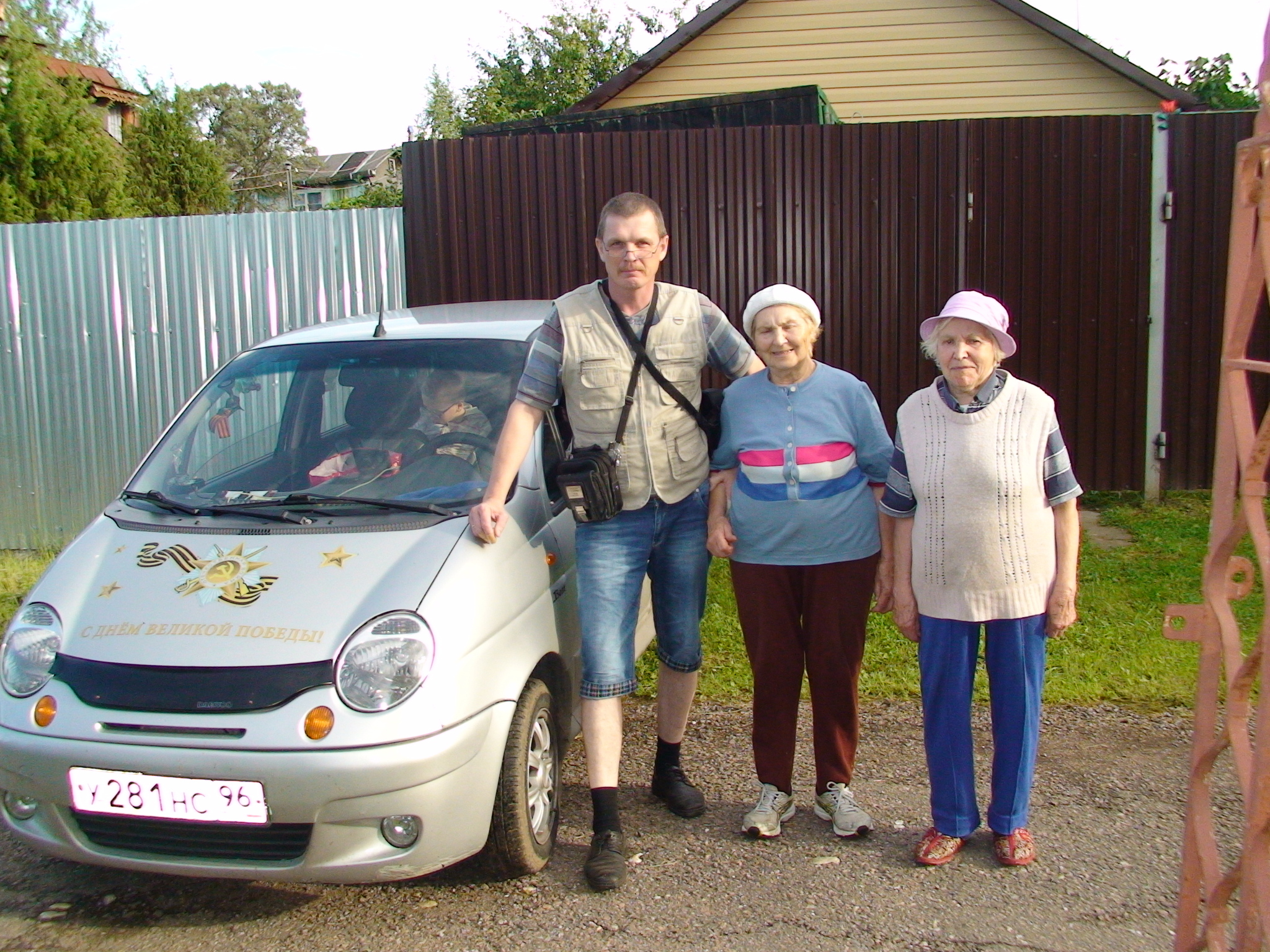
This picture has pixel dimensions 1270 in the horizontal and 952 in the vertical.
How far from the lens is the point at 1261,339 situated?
803 cm

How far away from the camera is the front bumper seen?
285 cm

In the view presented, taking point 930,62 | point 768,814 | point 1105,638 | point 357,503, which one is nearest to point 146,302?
point 357,503

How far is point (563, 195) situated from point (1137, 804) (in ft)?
18.7

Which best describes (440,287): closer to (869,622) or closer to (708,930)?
(869,622)

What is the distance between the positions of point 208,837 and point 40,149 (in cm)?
1227

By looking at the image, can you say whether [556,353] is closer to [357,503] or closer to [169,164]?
[357,503]

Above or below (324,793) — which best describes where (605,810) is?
below

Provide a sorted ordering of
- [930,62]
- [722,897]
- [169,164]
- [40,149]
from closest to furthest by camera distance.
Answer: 1. [722,897]
2. [40,149]
3. [930,62]
4. [169,164]

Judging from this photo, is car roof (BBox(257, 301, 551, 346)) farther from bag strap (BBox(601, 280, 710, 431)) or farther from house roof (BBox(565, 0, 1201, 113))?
house roof (BBox(565, 0, 1201, 113))

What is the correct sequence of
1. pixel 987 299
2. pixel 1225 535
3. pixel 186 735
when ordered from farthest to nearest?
pixel 987 299, pixel 186 735, pixel 1225 535

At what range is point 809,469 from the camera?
3465 millimetres

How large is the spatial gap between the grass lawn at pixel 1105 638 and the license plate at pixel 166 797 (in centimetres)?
246

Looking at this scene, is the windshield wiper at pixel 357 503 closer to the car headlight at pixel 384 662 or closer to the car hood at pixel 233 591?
the car hood at pixel 233 591

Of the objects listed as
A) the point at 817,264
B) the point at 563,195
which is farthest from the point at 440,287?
the point at 817,264
